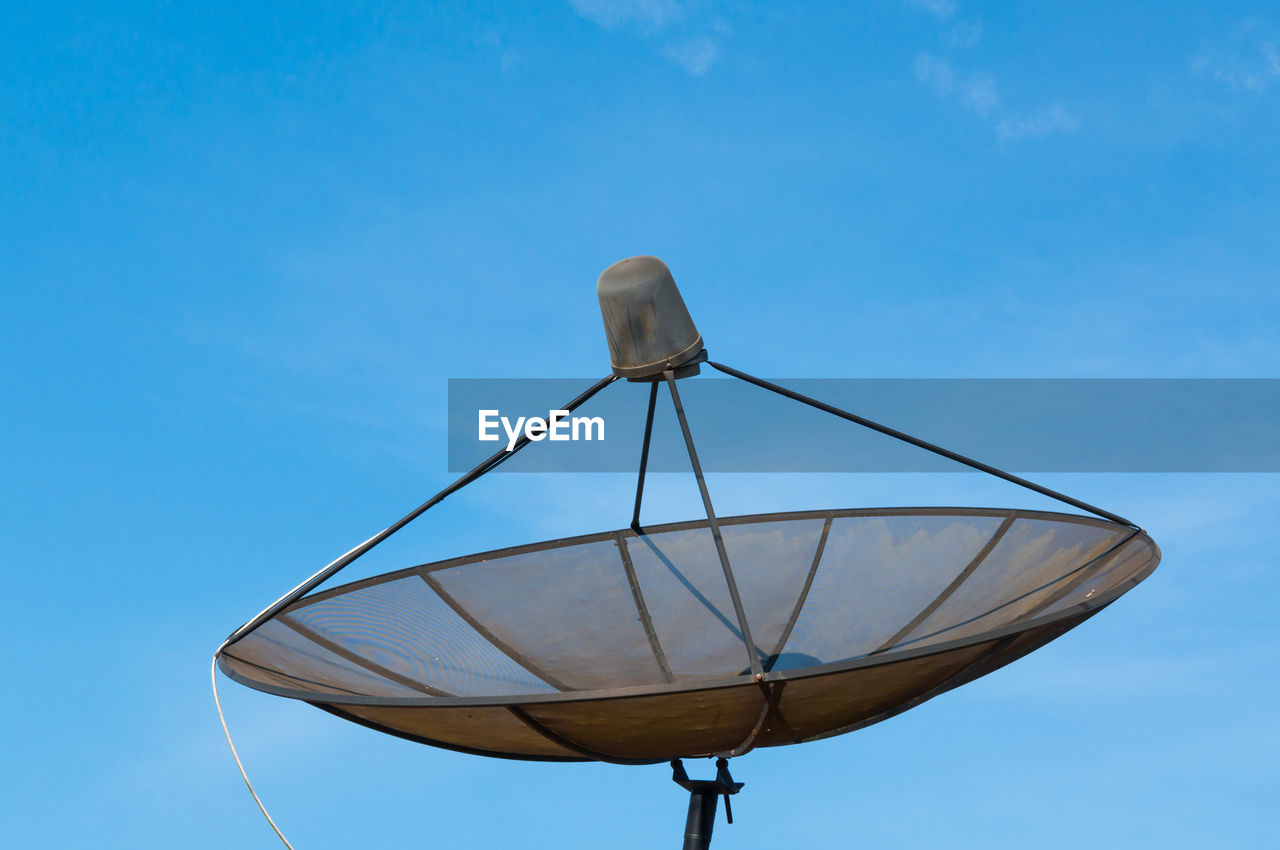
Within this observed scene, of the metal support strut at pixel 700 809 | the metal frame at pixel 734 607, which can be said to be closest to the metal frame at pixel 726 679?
the metal frame at pixel 734 607

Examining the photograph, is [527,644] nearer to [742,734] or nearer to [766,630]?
[766,630]

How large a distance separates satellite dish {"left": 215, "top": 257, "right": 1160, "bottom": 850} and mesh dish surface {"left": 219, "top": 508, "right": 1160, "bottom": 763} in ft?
0.05

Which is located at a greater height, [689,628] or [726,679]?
[689,628]

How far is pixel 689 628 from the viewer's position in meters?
10.1

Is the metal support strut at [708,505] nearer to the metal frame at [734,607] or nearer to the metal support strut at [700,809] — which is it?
the metal frame at [734,607]

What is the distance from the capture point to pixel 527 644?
9.79 metres

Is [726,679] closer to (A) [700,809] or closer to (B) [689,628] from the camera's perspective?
(A) [700,809]

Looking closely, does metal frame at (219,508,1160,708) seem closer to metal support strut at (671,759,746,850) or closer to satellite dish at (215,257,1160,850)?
satellite dish at (215,257,1160,850)

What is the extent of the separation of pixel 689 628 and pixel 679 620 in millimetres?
97

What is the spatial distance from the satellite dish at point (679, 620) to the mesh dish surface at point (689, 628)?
0.01 metres

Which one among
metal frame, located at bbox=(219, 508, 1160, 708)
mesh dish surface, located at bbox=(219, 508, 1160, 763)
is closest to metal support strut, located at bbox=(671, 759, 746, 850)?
mesh dish surface, located at bbox=(219, 508, 1160, 763)

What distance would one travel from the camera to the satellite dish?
6883 millimetres

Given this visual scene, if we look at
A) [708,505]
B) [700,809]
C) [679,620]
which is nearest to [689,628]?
[679,620]

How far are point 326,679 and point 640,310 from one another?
2.51 m
